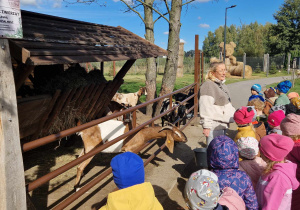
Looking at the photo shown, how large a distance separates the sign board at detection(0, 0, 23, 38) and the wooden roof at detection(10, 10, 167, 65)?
0.51 metres

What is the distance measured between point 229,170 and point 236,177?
0.28ft

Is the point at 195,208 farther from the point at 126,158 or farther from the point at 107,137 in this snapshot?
the point at 107,137

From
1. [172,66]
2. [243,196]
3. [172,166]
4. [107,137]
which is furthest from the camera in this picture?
[172,66]

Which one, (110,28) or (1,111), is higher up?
(110,28)

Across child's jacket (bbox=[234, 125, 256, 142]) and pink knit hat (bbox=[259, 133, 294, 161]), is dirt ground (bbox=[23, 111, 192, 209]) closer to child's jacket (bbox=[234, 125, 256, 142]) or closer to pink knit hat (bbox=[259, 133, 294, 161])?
child's jacket (bbox=[234, 125, 256, 142])

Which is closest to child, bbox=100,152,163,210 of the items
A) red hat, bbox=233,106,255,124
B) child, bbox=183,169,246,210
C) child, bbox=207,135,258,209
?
child, bbox=183,169,246,210

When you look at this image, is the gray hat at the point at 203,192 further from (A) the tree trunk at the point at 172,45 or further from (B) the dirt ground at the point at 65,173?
(A) the tree trunk at the point at 172,45

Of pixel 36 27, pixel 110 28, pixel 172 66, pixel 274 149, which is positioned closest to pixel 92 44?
pixel 36 27

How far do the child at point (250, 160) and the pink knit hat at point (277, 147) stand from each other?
495mm

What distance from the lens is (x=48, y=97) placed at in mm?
3875

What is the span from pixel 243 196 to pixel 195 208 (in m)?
0.75

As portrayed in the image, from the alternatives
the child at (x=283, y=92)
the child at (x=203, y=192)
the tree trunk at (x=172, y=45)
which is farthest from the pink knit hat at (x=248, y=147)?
the tree trunk at (x=172, y=45)

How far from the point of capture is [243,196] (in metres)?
2.50

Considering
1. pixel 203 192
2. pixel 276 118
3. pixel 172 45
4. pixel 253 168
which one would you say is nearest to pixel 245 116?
pixel 253 168
